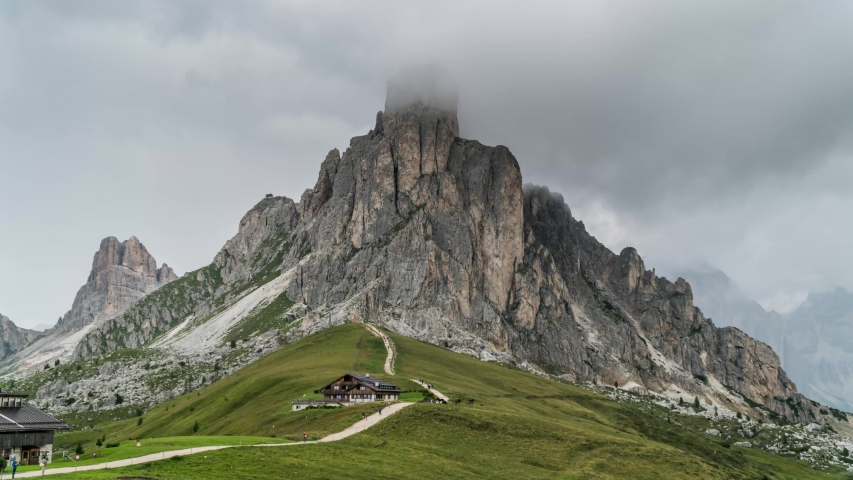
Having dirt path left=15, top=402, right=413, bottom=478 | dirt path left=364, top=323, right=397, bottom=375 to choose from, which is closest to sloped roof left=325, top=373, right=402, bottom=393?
dirt path left=15, top=402, right=413, bottom=478

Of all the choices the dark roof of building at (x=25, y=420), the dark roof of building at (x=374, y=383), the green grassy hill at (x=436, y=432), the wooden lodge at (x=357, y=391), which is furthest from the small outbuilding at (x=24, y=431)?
the dark roof of building at (x=374, y=383)

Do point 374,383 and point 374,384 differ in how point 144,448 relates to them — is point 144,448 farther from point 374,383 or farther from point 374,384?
point 374,383

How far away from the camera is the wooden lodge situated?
105 m

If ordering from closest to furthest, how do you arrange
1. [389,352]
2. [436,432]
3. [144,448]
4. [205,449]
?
[144,448], [205,449], [436,432], [389,352]

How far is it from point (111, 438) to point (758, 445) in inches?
6991

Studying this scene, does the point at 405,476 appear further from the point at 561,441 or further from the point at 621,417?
the point at 621,417

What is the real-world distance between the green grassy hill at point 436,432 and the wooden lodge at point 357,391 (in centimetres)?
574

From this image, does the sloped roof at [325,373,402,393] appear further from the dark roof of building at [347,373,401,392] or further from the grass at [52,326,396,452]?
the grass at [52,326,396,452]

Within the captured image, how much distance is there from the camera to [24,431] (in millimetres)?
58031

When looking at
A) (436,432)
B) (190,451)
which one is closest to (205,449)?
(190,451)

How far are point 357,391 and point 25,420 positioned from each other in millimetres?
54297

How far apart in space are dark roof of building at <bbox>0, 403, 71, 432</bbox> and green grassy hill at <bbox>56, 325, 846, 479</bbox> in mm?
18245

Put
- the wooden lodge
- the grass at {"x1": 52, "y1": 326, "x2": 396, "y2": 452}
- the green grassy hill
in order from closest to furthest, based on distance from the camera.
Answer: the green grassy hill, the grass at {"x1": 52, "y1": 326, "x2": 396, "y2": 452}, the wooden lodge

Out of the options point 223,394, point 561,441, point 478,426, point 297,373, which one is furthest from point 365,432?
point 223,394
